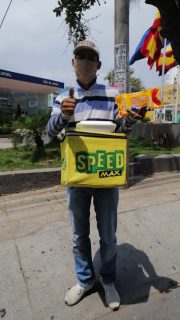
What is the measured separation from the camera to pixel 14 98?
28391 millimetres

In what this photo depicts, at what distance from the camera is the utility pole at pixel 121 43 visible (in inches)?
236

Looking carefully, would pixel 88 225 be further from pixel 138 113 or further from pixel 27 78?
pixel 27 78

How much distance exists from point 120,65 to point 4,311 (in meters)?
4.72

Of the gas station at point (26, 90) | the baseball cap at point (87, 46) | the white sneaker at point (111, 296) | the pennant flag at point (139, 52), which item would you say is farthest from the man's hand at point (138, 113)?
the gas station at point (26, 90)

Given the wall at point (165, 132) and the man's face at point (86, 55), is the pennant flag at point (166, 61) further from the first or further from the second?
the man's face at point (86, 55)

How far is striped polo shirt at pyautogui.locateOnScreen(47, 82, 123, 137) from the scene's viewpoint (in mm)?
2395

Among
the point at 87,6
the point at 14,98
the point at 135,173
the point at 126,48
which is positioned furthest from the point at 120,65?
the point at 14,98

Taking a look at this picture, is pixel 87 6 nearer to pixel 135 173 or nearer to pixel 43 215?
pixel 135 173

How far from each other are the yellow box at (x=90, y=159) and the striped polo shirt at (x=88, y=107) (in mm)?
127

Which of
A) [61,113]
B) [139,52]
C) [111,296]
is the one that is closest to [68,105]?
[61,113]

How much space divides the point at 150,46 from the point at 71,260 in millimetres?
10194

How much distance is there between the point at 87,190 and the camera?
248 cm

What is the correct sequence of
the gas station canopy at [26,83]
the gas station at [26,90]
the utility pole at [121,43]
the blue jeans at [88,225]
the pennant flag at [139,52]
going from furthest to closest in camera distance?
the gas station at [26,90]
the gas station canopy at [26,83]
the pennant flag at [139,52]
the utility pole at [121,43]
the blue jeans at [88,225]

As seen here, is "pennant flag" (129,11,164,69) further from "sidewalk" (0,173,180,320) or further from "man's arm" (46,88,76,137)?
Result: "man's arm" (46,88,76,137)
